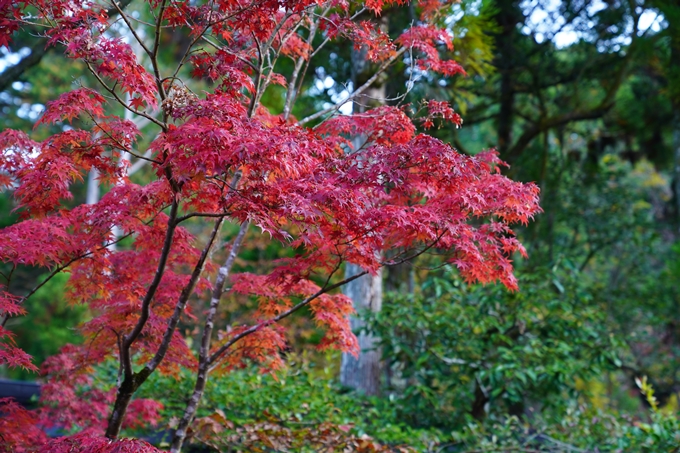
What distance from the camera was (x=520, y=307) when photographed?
5012 mm

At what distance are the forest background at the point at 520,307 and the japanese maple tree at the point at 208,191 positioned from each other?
0.26 meters

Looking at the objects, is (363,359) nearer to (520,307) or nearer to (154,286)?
(520,307)

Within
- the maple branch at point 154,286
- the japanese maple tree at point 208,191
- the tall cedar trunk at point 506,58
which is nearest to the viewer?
the japanese maple tree at point 208,191

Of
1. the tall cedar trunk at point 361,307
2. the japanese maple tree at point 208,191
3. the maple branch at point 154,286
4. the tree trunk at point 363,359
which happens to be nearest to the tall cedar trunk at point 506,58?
the tall cedar trunk at point 361,307

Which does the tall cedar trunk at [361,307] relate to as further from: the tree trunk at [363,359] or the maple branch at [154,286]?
the maple branch at [154,286]

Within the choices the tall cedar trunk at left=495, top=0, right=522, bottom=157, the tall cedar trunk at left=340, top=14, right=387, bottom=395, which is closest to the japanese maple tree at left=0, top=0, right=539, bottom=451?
the tall cedar trunk at left=340, top=14, right=387, bottom=395

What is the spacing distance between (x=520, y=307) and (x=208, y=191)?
10.7ft

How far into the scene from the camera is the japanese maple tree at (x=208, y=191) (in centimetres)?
232

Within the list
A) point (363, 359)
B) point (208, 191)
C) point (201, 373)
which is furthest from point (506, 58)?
point (208, 191)

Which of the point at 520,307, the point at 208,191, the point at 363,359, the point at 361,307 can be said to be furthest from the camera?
the point at 363,359

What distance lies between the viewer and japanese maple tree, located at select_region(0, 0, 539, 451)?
2322 millimetres

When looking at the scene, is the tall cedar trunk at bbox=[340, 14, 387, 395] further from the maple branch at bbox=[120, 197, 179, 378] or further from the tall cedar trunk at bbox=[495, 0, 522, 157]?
the maple branch at bbox=[120, 197, 179, 378]

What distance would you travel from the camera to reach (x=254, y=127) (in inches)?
91.3

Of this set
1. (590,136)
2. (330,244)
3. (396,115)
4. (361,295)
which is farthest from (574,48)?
(330,244)
